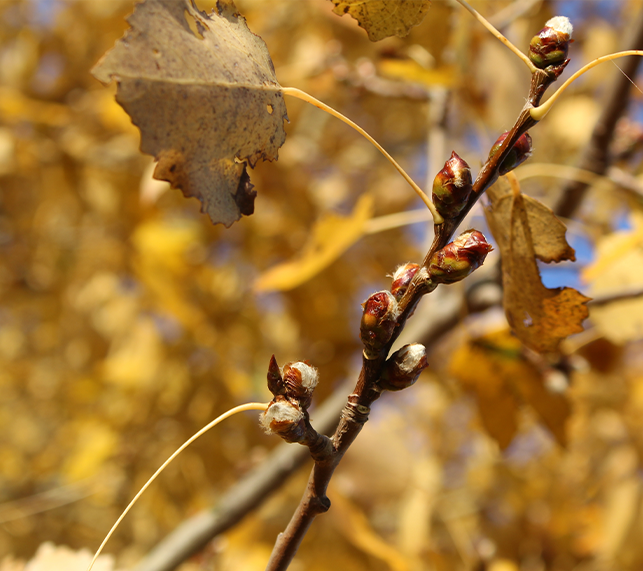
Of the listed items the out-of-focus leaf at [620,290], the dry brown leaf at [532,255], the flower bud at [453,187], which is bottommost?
the flower bud at [453,187]

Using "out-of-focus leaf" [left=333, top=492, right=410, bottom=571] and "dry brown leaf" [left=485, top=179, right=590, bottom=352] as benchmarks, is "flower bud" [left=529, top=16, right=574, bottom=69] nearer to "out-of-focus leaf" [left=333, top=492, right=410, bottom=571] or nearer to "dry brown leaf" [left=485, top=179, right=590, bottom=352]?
"dry brown leaf" [left=485, top=179, right=590, bottom=352]

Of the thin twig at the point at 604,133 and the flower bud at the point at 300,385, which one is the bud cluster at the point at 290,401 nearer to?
the flower bud at the point at 300,385

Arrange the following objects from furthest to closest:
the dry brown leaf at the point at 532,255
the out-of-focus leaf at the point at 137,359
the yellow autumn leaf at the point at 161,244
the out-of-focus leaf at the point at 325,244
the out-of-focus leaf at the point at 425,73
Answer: the out-of-focus leaf at the point at 137,359 → the yellow autumn leaf at the point at 161,244 → the out-of-focus leaf at the point at 425,73 → the out-of-focus leaf at the point at 325,244 → the dry brown leaf at the point at 532,255

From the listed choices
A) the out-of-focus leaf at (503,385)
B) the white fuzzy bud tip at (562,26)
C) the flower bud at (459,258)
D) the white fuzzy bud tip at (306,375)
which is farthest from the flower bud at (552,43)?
the out-of-focus leaf at (503,385)

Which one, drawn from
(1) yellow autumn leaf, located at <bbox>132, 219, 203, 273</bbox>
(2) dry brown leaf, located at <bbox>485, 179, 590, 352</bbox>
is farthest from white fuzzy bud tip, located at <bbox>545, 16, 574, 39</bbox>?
(1) yellow autumn leaf, located at <bbox>132, 219, 203, 273</bbox>

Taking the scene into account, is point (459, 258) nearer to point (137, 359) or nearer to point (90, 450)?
point (90, 450)

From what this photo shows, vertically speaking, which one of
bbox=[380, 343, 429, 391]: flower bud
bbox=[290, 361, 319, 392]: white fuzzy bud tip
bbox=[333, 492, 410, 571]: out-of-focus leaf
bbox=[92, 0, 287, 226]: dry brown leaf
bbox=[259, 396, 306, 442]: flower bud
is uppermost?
bbox=[92, 0, 287, 226]: dry brown leaf
